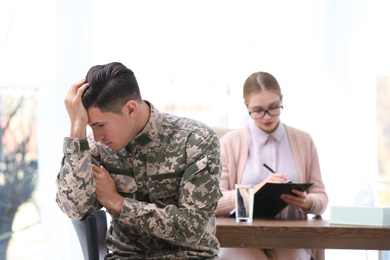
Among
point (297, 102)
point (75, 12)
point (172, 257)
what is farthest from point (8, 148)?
point (172, 257)

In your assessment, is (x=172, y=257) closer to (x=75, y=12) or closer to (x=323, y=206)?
(x=323, y=206)

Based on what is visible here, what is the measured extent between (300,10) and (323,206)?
1.67 m

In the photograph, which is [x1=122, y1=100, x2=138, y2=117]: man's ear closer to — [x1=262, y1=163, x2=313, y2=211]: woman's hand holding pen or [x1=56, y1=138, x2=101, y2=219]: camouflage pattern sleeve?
[x1=56, y1=138, x2=101, y2=219]: camouflage pattern sleeve

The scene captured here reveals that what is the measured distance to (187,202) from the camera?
5.37 feet

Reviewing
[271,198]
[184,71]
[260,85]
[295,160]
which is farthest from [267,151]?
[184,71]

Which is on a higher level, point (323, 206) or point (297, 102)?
point (297, 102)

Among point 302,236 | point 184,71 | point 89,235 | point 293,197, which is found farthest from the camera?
point 184,71

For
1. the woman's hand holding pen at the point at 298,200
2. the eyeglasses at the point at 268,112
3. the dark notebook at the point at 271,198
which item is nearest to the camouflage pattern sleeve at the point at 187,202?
the dark notebook at the point at 271,198

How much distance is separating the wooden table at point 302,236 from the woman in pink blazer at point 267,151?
0.46 m

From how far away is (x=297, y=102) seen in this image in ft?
11.9

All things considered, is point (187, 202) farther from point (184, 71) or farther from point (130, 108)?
point (184, 71)

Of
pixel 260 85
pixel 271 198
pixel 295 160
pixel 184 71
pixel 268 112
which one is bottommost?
pixel 271 198

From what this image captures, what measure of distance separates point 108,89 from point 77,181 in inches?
11.5

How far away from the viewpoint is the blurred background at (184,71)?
348 centimetres
